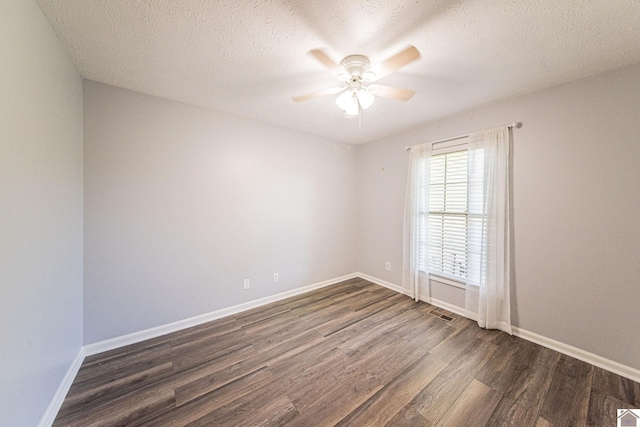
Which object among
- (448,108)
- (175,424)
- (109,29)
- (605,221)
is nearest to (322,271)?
(175,424)

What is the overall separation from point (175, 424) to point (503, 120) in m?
3.91

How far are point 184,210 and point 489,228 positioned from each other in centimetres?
344

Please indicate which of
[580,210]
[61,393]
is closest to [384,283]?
[580,210]

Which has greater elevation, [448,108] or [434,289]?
[448,108]

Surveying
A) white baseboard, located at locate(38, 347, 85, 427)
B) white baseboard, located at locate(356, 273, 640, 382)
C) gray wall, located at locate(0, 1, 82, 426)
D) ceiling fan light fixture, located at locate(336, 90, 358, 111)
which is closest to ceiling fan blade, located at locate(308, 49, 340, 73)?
ceiling fan light fixture, located at locate(336, 90, 358, 111)

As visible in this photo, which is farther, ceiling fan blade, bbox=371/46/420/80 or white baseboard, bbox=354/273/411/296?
white baseboard, bbox=354/273/411/296

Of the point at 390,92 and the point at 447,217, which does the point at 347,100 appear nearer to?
the point at 390,92

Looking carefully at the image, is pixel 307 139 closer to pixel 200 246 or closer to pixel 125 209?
pixel 200 246

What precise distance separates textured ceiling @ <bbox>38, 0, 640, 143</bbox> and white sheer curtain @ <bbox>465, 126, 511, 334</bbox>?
573 millimetres

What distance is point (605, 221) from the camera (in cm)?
187

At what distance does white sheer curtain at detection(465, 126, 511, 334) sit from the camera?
2.36 metres
